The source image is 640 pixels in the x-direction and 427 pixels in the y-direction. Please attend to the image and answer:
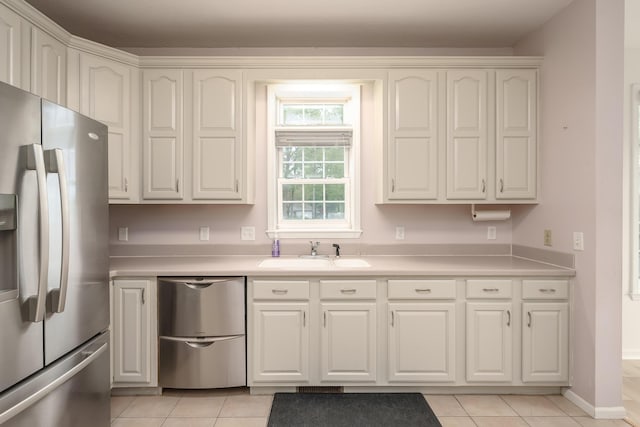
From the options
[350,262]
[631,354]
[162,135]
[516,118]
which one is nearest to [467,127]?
[516,118]

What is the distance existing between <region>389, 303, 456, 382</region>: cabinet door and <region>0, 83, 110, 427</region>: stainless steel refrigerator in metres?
1.74

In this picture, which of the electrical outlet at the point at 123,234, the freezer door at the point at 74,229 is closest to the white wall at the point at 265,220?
the electrical outlet at the point at 123,234

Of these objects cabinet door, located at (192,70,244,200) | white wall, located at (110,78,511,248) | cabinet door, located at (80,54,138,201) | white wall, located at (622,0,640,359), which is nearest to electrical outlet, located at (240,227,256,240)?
white wall, located at (110,78,511,248)

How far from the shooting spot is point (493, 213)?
3275 millimetres

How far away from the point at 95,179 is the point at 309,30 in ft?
6.43

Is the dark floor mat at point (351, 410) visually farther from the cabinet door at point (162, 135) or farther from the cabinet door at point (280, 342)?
the cabinet door at point (162, 135)

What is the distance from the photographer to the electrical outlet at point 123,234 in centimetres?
334

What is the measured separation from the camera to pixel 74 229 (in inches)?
69.6

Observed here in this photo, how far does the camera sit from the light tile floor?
2436mm

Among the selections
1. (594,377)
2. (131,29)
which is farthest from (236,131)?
(594,377)

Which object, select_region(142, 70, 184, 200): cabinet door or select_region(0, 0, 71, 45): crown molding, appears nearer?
select_region(0, 0, 71, 45): crown molding

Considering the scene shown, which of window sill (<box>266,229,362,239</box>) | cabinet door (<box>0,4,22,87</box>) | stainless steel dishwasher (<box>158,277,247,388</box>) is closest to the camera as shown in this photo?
cabinet door (<box>0,4,22,87</box>)

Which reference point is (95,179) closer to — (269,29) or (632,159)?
(269,29)

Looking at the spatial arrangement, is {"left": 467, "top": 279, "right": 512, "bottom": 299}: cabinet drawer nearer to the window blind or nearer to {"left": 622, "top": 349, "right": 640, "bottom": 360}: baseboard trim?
the window blind
